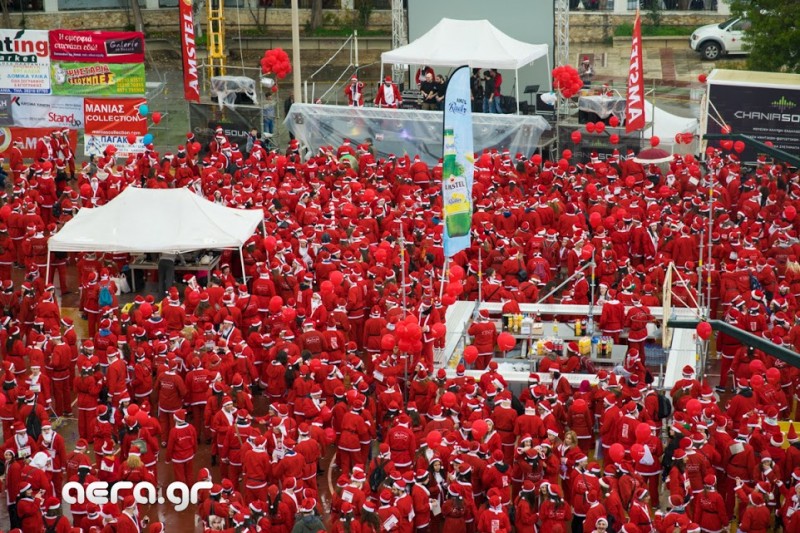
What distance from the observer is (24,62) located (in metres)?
32.4

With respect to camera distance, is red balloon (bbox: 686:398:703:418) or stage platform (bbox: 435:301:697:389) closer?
red balloon (bbox: 686:398:703:418)

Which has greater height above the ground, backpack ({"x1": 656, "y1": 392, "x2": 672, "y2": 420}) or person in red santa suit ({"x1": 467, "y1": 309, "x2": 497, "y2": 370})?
person in red santa suit ({"x1": 467, "y1": 309, "x2": 497, "y2": 370})

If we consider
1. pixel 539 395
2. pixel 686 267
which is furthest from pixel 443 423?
pixel 686 267

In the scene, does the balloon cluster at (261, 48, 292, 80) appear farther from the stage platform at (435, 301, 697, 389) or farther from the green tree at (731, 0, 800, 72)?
the stage platform at (435, 301, 697, 389)

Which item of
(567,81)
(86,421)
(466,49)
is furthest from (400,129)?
(86,421)

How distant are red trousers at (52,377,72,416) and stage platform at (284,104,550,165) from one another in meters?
12.5

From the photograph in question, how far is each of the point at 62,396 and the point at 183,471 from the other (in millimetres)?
3358

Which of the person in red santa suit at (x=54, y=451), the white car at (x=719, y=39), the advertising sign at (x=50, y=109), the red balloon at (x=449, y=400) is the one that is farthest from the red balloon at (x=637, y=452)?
the white car at (x=719, y=39)

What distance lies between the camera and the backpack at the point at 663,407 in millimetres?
18422

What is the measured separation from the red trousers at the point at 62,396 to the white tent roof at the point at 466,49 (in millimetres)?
14071

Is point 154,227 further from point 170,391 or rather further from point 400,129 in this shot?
point 400,129

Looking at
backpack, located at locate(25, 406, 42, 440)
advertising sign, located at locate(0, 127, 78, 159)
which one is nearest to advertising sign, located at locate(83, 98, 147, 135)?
advertising sign, located at locate(0, 127, 78, 159)

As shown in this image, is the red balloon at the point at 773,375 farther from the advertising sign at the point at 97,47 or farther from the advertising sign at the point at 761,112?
the advertising sign at the point at 97,47

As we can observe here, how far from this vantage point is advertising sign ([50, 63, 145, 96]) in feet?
106
